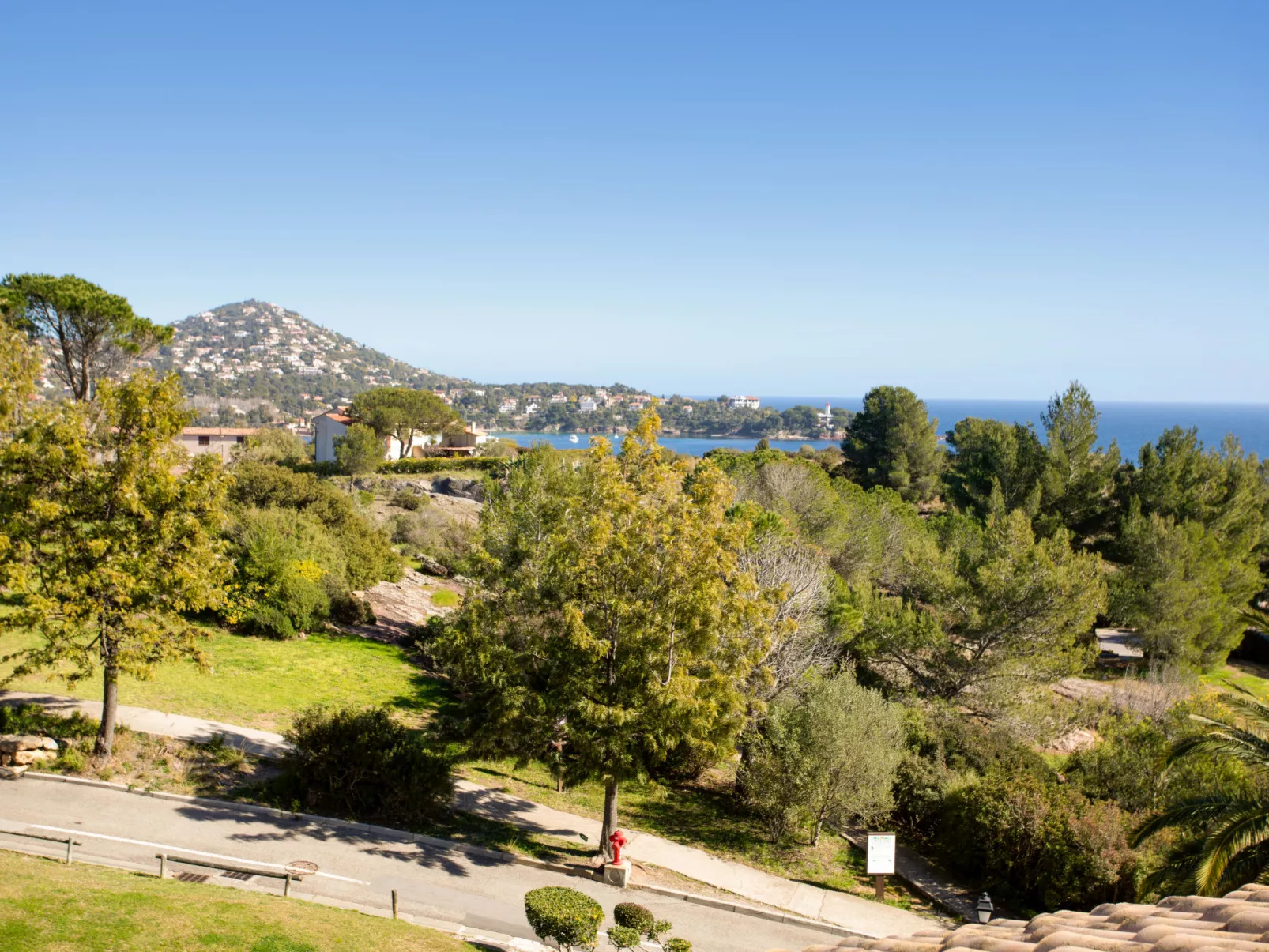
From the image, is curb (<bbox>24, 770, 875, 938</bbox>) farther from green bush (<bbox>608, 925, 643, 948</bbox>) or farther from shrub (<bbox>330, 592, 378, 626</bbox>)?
shrub (<bbox>330, 592, 378, 626</bbox>)

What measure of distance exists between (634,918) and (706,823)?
683cm

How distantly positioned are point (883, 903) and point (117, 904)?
12286mm

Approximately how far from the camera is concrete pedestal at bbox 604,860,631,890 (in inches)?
551

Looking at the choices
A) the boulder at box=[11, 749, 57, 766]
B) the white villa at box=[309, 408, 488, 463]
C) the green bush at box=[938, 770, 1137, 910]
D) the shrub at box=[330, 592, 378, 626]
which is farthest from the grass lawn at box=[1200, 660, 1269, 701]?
the white villa at box=[309, 408, 488, 463]

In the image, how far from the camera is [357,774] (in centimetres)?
1490

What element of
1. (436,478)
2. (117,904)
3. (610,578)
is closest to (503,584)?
(610,578)

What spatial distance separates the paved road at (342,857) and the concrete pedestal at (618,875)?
0.17 m

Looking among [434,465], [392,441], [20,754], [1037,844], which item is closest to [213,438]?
[392,441]

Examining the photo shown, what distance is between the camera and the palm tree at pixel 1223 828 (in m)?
9.67

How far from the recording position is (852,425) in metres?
66.2

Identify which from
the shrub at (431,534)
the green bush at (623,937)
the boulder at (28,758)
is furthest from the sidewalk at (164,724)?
the shrub at (431,534)

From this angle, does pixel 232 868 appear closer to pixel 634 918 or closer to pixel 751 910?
pixel 634 918

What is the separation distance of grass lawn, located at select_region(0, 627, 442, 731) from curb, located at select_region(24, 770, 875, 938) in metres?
2.44

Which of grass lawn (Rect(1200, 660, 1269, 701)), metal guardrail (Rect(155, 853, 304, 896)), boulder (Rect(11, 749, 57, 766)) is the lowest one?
grass lawn (Rect(1200, 660, 1269, 701))
